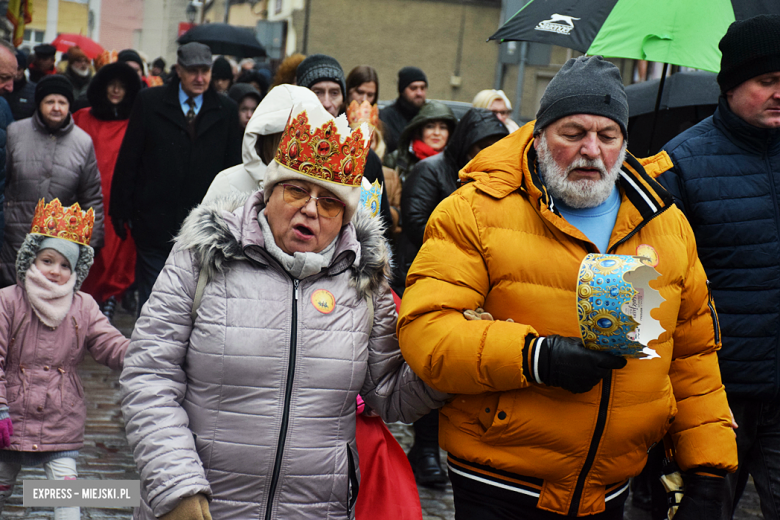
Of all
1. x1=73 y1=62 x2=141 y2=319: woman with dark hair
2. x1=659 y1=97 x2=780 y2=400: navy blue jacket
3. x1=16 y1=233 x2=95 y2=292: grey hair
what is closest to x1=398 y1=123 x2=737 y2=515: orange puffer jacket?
x1=659 y1=97 x2=780 y2=400: navy blue jacket

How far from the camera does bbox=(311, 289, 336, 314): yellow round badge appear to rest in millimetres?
2947

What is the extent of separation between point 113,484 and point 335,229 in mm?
1883

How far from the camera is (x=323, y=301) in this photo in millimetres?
2961

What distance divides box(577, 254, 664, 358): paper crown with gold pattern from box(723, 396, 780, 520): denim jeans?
1.28m

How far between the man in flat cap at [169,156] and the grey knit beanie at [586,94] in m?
4.12

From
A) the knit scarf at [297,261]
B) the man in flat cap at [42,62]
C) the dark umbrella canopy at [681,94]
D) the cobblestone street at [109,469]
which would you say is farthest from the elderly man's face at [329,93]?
the man in flat cap at [42,62]

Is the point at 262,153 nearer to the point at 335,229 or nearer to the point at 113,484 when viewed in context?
the point at 335,229

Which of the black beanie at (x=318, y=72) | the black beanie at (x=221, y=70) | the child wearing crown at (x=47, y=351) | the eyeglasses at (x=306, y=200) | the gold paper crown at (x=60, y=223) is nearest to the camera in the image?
the eyeglasses at (x=306, y=200)

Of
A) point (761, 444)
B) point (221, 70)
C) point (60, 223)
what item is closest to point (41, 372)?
point (60, 223)

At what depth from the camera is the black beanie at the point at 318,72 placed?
5.87 m

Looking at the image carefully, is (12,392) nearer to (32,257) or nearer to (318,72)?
(32,257)

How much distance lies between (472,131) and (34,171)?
3635 millimetres

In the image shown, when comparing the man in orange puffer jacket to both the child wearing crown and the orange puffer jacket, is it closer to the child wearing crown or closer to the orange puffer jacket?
the orange puffer jacket

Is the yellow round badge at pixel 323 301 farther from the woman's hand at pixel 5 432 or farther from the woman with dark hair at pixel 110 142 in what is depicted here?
the woman with dark hair at pixel 110 142
